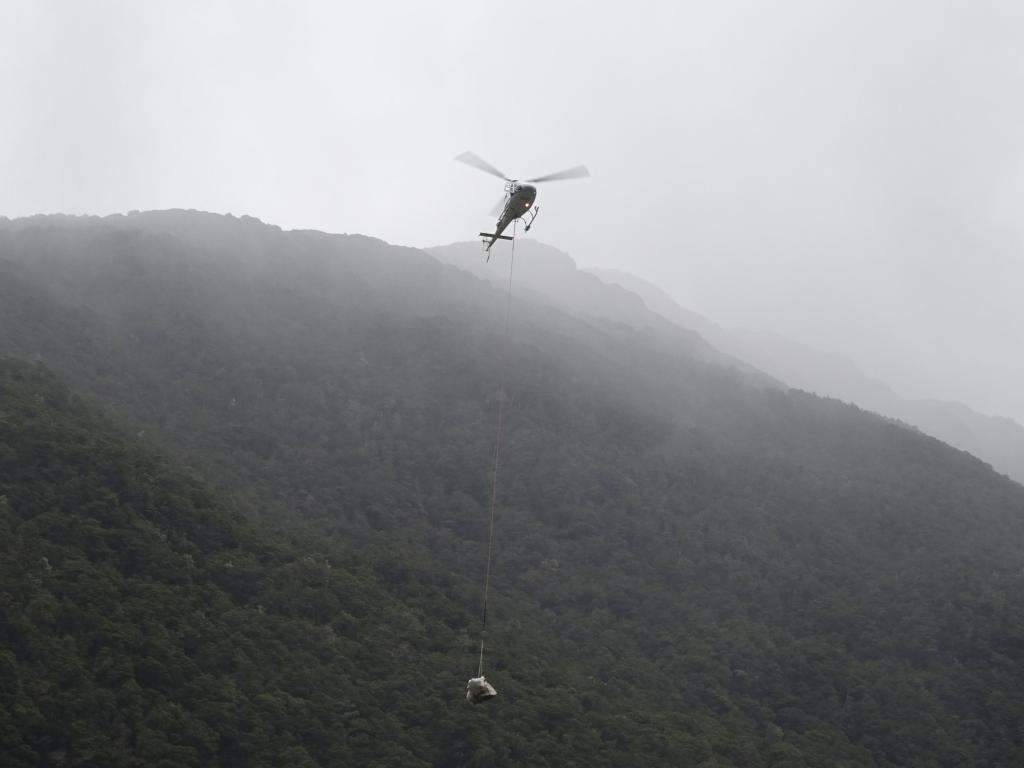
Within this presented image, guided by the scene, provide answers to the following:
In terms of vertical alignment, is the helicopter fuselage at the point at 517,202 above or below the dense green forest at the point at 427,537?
above

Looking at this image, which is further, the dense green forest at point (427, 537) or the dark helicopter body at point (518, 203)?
the dense green forest at point (427, 537)

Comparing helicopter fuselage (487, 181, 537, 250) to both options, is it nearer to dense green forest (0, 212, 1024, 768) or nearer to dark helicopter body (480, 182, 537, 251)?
dark helicopter body (480, 182, 537, 251)

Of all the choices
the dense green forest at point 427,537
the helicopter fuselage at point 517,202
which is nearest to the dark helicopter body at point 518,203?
the helicopter fuselage at point 517,202

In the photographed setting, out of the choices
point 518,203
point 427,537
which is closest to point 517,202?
point 518,203

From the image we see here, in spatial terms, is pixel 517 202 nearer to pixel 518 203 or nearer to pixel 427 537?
pixel 518 203

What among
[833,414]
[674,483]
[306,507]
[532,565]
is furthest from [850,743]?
[833,414]

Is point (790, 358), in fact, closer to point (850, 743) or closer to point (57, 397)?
point (850, 743)

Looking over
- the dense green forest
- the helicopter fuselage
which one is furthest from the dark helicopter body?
the dense green forest

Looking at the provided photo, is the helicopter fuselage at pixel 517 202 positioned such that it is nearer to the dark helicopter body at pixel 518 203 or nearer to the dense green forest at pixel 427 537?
the dark helicopter body at pixel 518 203

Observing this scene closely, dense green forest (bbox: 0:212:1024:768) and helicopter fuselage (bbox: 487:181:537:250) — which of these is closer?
helicopter fuselage (bbox: 487:181:537:250)
